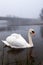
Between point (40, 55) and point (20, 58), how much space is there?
0.89ft

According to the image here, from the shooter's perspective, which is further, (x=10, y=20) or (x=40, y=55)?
(x=10, y=20)

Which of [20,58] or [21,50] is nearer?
[20,58]

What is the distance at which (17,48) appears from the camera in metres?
2.48

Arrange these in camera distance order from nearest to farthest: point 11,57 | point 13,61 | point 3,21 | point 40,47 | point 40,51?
1. point 13,61
2. point 11,57
3. point 40,51
4. point 40,47
5. point 3,21

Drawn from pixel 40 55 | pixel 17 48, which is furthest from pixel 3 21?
pixel 40 55

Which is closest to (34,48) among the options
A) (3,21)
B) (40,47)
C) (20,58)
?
(40,47)

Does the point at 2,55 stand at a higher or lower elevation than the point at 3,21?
higher

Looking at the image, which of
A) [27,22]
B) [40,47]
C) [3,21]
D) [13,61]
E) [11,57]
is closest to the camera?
[13,61]

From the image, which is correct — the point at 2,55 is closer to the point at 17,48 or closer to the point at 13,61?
the point at 13,61

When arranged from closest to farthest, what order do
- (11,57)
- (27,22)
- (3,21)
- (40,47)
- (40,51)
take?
(11,57) → (40,51) → (40,47) → (3,21) → (27,22)

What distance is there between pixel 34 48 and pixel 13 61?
0.58 m

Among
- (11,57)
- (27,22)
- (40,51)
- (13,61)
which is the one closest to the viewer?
(13,61)

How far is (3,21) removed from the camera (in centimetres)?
572

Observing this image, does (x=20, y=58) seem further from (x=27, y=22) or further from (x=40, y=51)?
(x=27, y=22)
